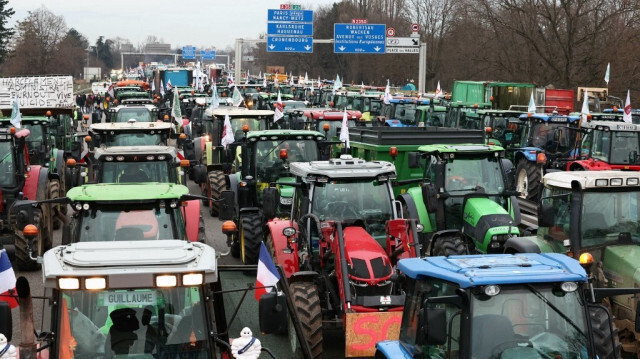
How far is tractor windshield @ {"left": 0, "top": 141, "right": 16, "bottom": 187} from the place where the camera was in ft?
54.1

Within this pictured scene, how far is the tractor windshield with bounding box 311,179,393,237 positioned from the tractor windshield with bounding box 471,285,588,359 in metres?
5.37

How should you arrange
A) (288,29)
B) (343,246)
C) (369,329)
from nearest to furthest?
(369,329)
(343,246)
(288,29)

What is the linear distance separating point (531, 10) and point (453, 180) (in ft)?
125

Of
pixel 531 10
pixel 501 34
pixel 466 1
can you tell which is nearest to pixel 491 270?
pixel 531 10

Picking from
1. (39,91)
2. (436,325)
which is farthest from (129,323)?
(39,91)

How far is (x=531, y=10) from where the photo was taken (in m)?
51.7

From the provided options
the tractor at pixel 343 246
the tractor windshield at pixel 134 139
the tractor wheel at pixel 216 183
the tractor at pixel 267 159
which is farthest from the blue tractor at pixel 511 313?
the tractor wheel at pixel 216 183

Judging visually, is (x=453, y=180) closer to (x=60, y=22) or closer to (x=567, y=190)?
(x=567, y=190)

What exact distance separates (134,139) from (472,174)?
743cm

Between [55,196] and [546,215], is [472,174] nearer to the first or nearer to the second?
[546,215]

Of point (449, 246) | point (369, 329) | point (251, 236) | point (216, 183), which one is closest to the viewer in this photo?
point (369, 329)

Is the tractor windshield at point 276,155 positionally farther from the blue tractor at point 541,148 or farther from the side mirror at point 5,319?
the side mirror at point 5,319

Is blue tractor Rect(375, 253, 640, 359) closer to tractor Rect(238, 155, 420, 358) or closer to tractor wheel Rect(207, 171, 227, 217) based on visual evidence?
tractor Rect(238, 155, 420, 358)

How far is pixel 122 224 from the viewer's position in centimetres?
1073
